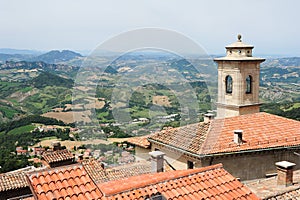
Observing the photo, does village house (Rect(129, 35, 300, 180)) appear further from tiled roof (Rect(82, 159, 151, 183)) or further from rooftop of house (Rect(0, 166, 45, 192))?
rooftop of house (Rect(0, 166, 45, 192))

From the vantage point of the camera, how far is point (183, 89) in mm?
17719

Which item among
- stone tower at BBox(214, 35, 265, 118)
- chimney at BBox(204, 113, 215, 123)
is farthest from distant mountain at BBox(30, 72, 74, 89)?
chimney at BBox(204, 113, 215, 123)

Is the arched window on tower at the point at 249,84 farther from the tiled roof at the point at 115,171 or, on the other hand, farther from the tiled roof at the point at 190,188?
the tiled roof at the point at 190,188

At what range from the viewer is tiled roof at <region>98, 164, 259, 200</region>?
704cm

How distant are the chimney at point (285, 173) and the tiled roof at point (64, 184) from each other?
7.44 meters

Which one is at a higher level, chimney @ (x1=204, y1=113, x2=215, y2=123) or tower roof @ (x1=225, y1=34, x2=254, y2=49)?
tower roof @ (x1=225, y1=34, x2=254, y2=49)

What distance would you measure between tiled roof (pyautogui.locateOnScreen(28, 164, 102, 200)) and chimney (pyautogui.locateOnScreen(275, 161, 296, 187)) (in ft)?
24.4

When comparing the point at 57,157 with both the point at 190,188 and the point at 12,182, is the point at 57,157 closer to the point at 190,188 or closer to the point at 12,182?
the point at 12,182

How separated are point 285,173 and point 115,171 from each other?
305 inches

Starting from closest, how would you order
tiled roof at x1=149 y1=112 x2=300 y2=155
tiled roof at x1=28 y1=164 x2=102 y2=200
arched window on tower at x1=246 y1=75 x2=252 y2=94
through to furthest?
1. tiled roof at x1=28 y1=164 x2=102 y2=200
2. tiled roof at x1=149 y1=112 x2=300 y2=155
3. arched window on tower at x1=246 y1=75 x2=252 y2=94

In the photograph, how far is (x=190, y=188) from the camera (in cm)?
755

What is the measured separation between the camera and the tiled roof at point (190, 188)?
7.04 m

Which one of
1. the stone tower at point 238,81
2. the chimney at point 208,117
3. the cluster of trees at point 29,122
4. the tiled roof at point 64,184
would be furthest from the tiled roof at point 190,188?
the cluster of trees at point 29,122

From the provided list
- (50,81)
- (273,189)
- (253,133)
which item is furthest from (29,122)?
(273,189)
